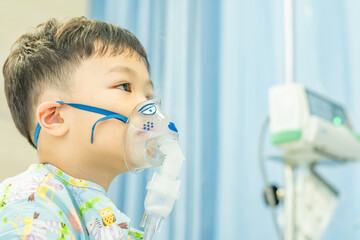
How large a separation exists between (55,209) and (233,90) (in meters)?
0.99

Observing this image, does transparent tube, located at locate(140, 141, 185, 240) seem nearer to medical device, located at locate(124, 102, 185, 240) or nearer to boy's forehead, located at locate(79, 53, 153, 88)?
medical device, located at locate(124, 102, 185, 240)

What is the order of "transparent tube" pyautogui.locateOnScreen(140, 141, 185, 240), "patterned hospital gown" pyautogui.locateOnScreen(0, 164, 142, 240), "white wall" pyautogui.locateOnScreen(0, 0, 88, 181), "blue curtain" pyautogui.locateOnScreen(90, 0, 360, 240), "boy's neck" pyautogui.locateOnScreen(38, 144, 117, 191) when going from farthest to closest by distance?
"white wall" pyautogui.locateOnScreen(0, 0, 88, 181)
"blue curtain" pyautogui.locateOnScreen(90, 0, 360, 240)
"boy's neck" pyautogui.locateOnScreen(38, 144, 117, 191)
"transparent tube" pyautogui.locateOnScreen(140, 141, 185, 240)
"patterned hospital gown" pyautogui.locateOnScreen(0, 164, 142, 240)

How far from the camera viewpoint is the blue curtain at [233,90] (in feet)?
4.66

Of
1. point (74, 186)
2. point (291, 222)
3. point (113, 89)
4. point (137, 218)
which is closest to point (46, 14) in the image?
point (137, 218)

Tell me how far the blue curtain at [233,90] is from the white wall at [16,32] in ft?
1.42

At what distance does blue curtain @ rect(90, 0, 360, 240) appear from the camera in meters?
1.42

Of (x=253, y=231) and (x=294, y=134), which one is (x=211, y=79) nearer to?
(x=253, y=231)

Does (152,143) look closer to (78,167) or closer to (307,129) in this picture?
(78,167)

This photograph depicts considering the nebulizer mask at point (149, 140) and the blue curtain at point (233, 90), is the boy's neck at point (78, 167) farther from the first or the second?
the blue curtain at point (233, 90)

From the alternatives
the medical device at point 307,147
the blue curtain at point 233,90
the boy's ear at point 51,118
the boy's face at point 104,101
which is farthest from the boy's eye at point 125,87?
the blue curtain at point 233,90

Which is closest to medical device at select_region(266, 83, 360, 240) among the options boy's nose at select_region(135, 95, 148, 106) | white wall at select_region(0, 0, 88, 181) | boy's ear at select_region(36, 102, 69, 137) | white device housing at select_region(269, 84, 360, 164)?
white device housing at select_region(269, 84, 360, 164)

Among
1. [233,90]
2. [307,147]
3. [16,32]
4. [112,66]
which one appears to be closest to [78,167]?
[112,66]

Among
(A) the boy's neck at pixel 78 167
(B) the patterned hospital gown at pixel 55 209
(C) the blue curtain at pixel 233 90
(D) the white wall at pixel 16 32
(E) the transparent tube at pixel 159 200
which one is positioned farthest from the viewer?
(D) the white wall at pixel 16 32

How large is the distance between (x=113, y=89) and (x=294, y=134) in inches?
18.0
